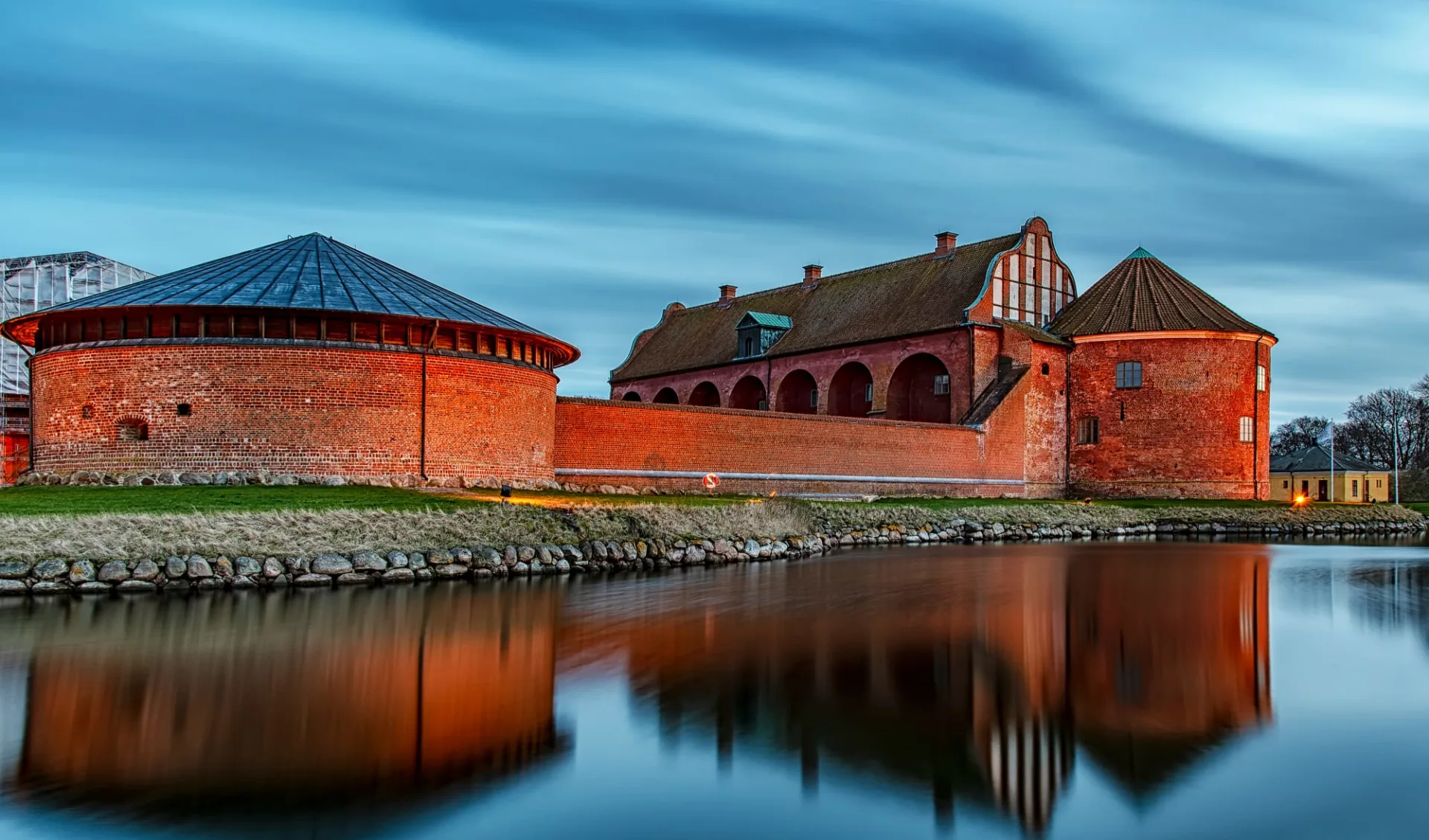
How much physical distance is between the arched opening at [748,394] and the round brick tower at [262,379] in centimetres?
2293

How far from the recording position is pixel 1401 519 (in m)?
Answer: 33.3

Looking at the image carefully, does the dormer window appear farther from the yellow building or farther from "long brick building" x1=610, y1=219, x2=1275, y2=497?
the yellow building

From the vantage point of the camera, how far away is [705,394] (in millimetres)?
45219

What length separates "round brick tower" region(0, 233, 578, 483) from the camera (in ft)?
59.2

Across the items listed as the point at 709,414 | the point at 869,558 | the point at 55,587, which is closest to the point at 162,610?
the point at 55,587

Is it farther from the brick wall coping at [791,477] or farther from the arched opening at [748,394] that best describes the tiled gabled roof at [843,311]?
the brick wall coping at [791,477]

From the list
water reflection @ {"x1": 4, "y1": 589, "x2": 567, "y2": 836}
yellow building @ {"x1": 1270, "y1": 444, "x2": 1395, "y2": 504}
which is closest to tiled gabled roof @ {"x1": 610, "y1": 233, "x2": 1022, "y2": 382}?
water reflection @ {"x1": 4, "y1": 589, "x2": 567, "y2": 836}

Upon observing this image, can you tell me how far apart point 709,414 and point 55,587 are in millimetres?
16259

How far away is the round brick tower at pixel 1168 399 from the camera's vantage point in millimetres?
33812

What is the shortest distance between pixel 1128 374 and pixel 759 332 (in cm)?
1358

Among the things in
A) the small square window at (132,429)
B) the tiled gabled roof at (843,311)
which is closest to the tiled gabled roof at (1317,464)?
the tiled gabled roof at (843,311)

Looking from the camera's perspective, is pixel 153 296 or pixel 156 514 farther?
pixel 153 296

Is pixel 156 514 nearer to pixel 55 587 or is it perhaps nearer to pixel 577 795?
pixel 55 587

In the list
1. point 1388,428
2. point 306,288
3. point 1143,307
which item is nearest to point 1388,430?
point 1388,428
